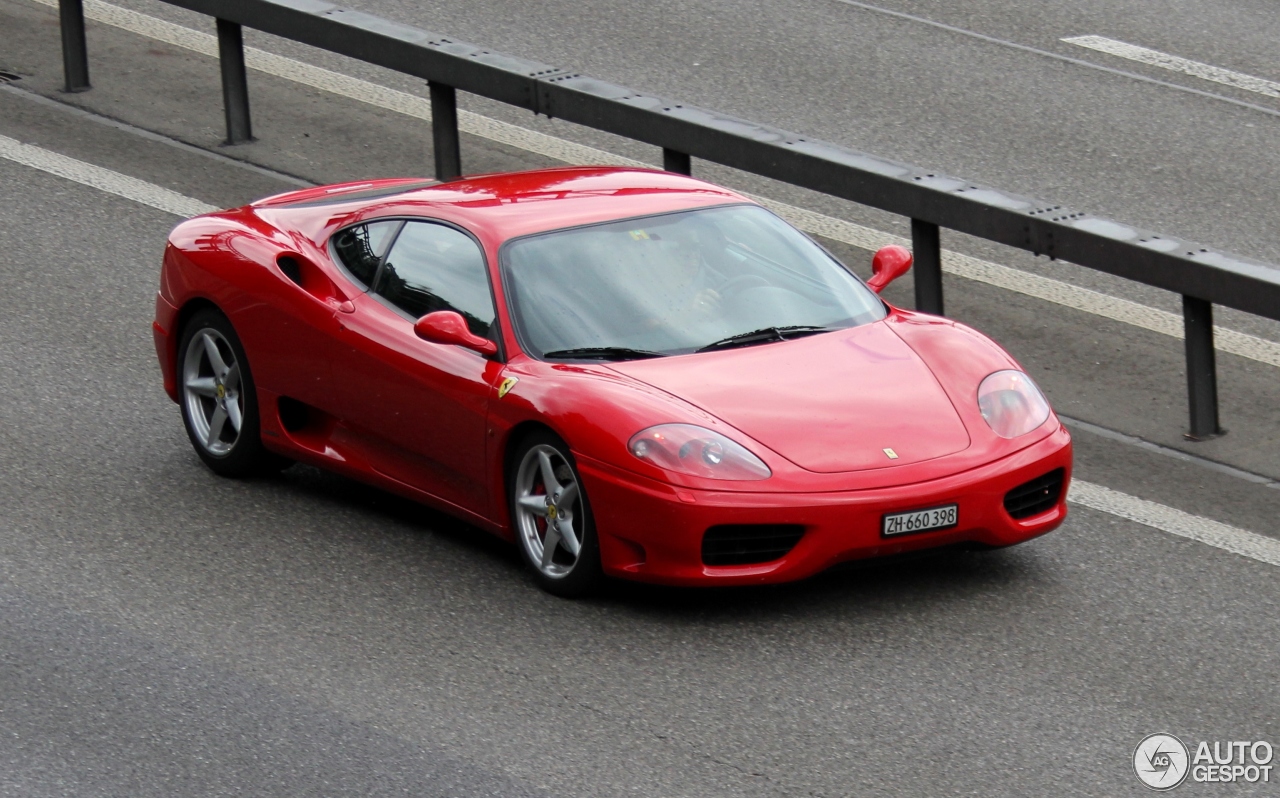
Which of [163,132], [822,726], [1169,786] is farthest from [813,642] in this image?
[163,132]

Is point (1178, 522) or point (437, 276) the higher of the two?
point (437, 276)

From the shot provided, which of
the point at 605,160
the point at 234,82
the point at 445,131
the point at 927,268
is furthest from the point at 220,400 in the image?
the point at 605,160

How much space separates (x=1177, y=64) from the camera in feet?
49.5

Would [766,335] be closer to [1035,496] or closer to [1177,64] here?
[1035,496]

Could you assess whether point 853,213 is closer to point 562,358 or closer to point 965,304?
point 965,304

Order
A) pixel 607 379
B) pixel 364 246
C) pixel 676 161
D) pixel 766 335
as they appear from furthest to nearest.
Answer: pixel 676 161 → pixel 364 246 → pixel 766 335 → pixel 607 379

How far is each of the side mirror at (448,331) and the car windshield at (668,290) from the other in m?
0.17

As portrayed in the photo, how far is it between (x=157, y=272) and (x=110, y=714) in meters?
4.99

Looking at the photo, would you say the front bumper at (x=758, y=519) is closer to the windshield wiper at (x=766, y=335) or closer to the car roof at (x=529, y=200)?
the windshield wiper at (x=766, y=335)

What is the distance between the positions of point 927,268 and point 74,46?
21.6 ft

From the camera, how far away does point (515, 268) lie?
302 inches

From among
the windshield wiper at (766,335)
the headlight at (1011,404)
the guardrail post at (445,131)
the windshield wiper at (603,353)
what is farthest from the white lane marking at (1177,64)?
the windshield wiper at (603,353)

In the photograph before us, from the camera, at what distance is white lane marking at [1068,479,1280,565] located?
774 cm

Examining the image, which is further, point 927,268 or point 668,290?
point 927,268
